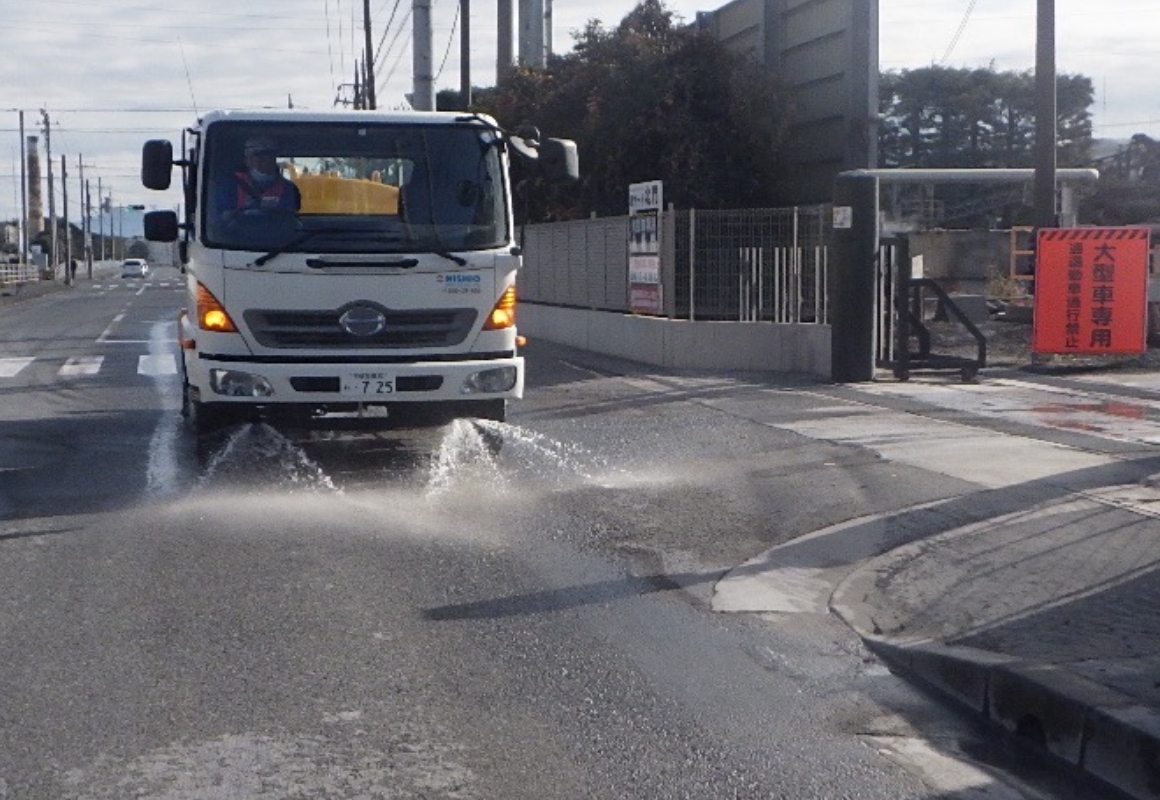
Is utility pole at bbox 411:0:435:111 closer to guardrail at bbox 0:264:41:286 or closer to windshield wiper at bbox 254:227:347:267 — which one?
windshield wiper at bbox 254:227:347:267

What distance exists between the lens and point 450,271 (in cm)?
1197

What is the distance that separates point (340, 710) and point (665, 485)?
221 inches

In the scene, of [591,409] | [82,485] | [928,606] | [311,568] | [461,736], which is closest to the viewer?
[461,736]

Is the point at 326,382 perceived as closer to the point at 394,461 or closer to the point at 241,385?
the point at 241,385

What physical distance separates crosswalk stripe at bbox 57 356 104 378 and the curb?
50.7ft

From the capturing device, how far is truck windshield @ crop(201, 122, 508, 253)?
11.8m

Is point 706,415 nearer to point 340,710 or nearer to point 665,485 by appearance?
point 665,485

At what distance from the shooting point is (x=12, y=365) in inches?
865

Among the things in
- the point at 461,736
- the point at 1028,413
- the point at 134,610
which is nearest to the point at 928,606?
the point at 461,736

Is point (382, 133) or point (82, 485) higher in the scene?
point (382, 133)

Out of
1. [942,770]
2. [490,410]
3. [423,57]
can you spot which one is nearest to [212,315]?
[490,410]

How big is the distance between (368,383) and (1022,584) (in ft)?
17.6

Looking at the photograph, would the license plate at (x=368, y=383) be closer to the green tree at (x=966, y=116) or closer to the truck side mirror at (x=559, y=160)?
the truck side mirror at (x=559, y=160)

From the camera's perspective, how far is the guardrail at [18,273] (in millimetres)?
73488
